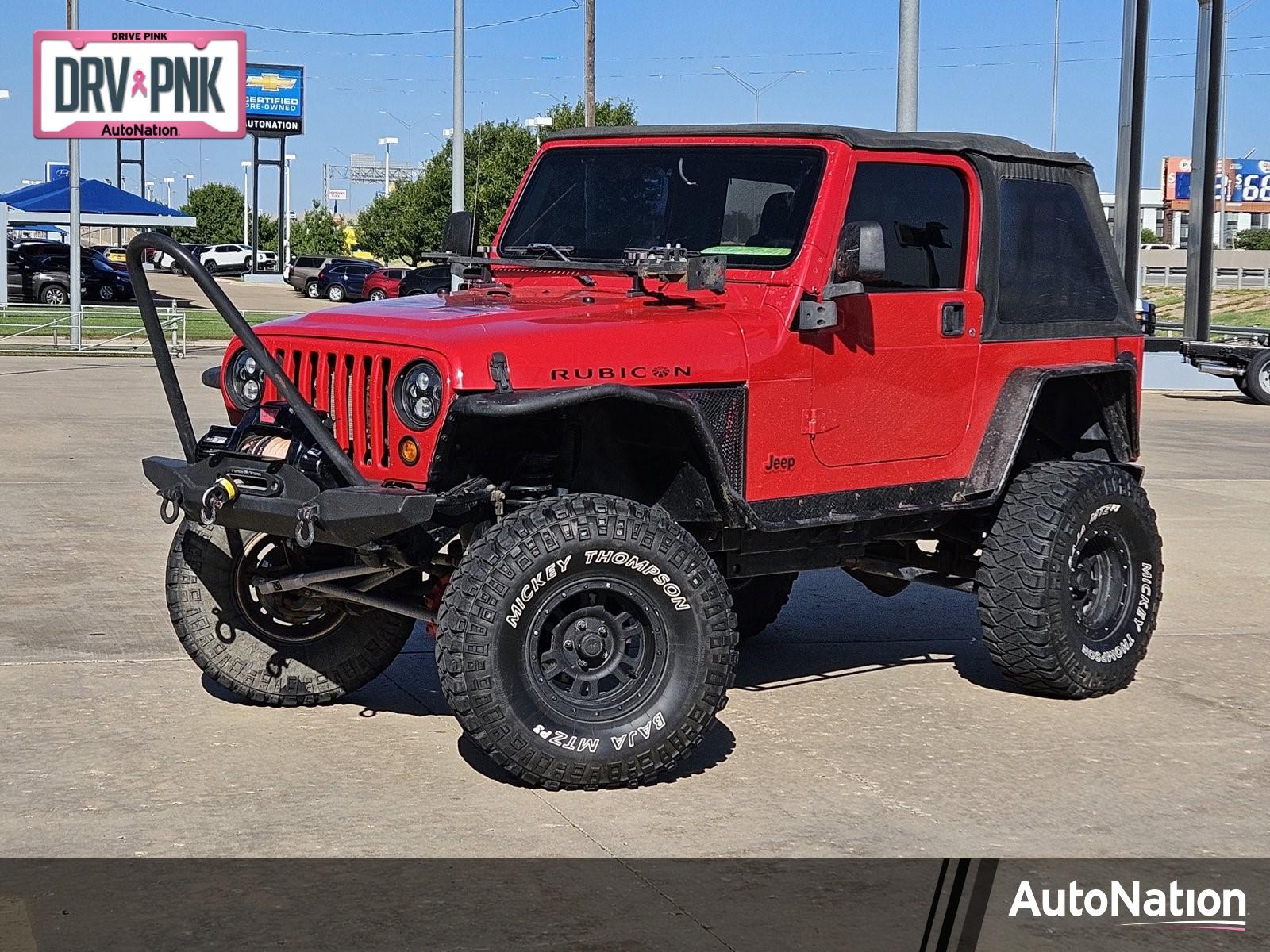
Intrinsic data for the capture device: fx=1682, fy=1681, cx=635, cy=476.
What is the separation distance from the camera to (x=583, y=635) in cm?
550

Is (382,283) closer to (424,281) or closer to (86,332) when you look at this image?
(424,281)

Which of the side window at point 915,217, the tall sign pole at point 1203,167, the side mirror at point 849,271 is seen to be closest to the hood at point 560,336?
the side mirror at point 849,271

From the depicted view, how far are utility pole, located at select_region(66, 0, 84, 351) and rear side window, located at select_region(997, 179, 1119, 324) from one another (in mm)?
25722

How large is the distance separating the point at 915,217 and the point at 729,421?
1433 mm

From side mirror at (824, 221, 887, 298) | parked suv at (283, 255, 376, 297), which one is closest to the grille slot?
side mirror at (824, 221, 887, 298)

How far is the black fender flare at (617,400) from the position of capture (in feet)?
16.9

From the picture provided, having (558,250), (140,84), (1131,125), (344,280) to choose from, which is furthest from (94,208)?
(558,250)

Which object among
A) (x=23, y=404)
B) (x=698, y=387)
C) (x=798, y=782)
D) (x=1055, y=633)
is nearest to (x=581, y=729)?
(x=798, y=782)

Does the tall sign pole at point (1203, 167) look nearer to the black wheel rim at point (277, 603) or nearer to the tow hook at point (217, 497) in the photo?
the black wheel rim at point (277, 603)

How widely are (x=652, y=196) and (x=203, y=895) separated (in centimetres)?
338

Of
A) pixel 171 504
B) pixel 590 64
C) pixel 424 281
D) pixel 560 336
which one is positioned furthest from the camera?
pixel 424 281

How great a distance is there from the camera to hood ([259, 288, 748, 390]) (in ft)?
17.4

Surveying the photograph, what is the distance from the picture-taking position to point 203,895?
14.6 ft

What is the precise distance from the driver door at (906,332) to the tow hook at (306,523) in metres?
1.86
